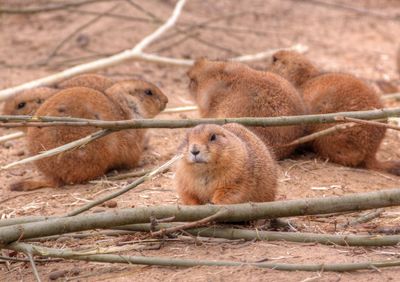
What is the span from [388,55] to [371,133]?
6.21 meters

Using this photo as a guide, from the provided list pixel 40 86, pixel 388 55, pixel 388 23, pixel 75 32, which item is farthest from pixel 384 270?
pixel 388 23

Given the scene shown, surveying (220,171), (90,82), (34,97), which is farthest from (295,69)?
(220,171)

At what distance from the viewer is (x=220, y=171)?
5188 mm

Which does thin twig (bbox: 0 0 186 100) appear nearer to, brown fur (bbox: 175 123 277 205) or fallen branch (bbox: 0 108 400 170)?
fallen branch (bbox: 0 108 400 170)

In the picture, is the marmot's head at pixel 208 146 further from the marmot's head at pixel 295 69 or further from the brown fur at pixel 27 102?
the brown fur at pixel 27 102

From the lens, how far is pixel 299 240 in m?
4.89

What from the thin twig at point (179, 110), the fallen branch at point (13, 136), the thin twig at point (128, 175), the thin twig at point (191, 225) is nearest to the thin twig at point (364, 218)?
the thin twig at point (191, 225)

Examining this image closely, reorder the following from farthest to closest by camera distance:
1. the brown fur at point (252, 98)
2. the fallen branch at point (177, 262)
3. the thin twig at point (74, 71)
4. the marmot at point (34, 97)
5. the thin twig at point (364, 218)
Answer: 1. the thin twig at point (74, 71)
2. the marmot at point (34, 97)
3. the brown fur at point (252, 98)
4. the thin twig at point (364, 218)
5. the fallen branch at point (177, 262)

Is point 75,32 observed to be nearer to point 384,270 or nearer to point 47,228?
point 47,228

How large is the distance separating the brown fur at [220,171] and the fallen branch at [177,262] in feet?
2.18

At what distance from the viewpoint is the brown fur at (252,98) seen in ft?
22.7

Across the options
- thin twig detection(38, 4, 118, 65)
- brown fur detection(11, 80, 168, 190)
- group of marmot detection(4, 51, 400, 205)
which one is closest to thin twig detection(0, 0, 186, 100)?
group of marmot detection(4, 51, 400, 205)

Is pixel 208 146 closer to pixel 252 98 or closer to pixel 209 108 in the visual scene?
pixel 252 98

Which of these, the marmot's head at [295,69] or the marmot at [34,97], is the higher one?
the marmot's head at [295,69]
